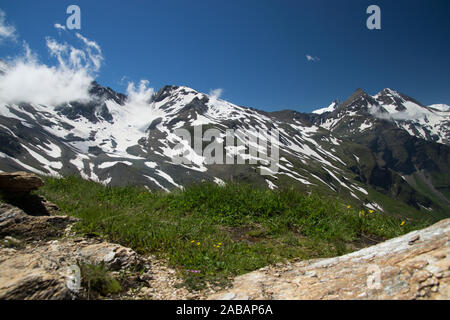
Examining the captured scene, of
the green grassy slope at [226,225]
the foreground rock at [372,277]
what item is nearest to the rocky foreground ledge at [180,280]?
the foreground rock at [372,277]

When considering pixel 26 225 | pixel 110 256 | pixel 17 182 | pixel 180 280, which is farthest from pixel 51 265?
pixel 17 182

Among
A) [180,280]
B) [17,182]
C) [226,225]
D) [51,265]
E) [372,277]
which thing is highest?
[17,182]

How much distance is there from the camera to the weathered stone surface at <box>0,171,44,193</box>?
614 centimetres

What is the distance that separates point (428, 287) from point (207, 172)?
183852 mm

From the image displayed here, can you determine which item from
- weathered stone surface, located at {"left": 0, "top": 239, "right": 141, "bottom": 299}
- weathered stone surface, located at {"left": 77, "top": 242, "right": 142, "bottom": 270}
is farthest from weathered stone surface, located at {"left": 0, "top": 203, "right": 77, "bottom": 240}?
weathered stone surface, located at {"left": 77, "top": 242, "right": 142, "bottom": 270}

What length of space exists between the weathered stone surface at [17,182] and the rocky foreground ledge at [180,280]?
1.17 m

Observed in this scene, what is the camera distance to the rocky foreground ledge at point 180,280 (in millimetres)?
2764

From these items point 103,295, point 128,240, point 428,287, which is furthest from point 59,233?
point 428,287

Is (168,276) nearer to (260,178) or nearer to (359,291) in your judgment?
(359,291)

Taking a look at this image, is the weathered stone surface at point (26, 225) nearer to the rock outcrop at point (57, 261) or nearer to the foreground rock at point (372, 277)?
the rock outcrop at point (57, 261)

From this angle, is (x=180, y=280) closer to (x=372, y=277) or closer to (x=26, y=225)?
(x=372, y=277)

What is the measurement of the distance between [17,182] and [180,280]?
513 centimetres

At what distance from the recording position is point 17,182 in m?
6.29
